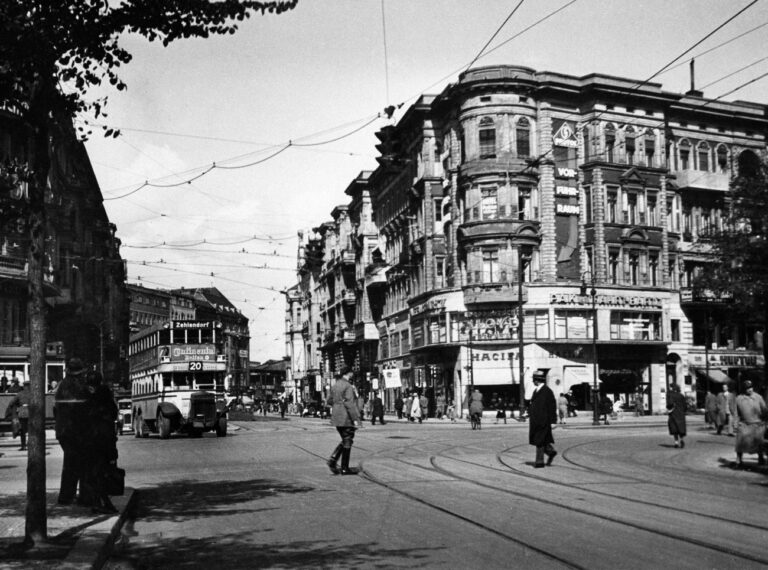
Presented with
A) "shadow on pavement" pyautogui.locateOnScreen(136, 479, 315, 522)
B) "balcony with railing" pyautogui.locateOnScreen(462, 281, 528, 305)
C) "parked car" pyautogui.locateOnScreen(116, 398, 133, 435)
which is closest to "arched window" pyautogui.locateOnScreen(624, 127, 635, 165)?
"balcony with railing" pyautogui.locateOnScreen(462, 281, 528, 305)

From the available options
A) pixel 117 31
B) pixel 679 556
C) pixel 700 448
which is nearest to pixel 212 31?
pixel 117 31

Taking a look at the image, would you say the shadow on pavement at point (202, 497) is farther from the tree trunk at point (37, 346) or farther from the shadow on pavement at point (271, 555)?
the tree trunk at point (37, 346)

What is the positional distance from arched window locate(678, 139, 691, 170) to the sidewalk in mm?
54186

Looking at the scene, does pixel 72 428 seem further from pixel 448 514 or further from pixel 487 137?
pixel 487 137

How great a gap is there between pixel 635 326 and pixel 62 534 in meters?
52.1

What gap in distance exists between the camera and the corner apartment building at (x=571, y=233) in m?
55.5

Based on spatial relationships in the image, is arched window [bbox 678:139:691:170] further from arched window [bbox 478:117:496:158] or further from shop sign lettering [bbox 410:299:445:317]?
shop sign lettering [bbox 410:299:445:317]

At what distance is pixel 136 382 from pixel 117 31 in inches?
1264

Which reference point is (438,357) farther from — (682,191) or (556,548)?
(556,548)

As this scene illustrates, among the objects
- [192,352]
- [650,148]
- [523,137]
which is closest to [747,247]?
[192,352]

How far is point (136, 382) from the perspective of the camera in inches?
1571

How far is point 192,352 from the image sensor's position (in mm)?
33719

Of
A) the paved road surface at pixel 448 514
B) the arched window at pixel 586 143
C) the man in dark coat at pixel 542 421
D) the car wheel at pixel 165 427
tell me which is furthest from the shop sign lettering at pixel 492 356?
the man in dark coat at pixel 542 421

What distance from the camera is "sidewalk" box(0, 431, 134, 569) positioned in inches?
302
